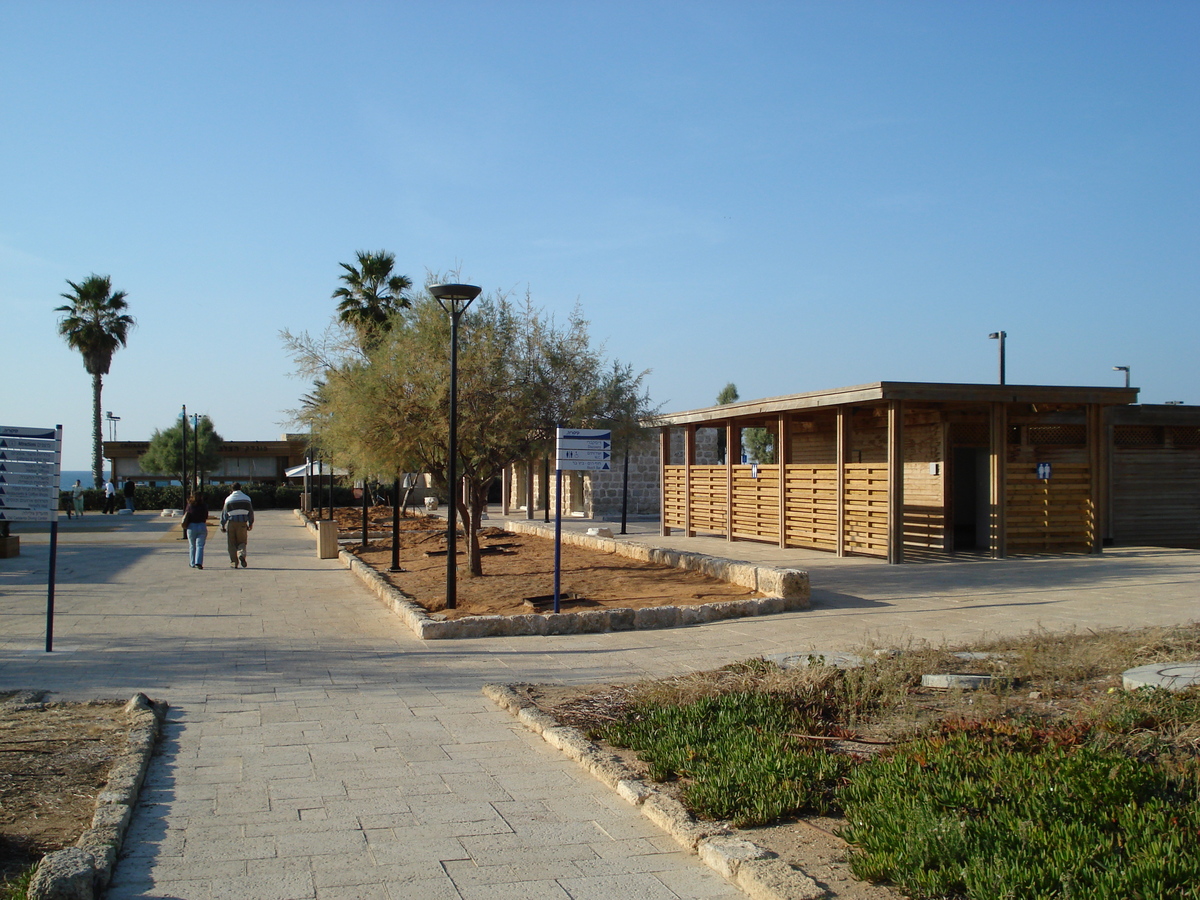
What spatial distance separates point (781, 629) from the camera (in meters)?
10.5

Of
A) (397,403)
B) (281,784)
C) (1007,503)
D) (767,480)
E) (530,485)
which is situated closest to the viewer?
(281,784)

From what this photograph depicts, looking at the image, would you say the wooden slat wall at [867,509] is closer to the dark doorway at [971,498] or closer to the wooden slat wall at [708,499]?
the dark doorway at [971,498]

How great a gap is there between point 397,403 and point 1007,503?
10.6 m

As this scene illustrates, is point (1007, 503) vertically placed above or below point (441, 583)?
above

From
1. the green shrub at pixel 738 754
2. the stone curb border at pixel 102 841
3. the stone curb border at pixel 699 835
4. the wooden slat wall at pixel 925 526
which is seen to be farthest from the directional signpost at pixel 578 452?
the wooden slat wall at pixel 925 526

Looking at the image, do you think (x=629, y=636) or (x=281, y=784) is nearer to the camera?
(x=281, y=784)

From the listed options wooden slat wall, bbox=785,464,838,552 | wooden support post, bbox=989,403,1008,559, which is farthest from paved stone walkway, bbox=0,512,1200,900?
wooden slat wall, bbox=785,464,838,552

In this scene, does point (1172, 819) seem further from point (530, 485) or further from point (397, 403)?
point (530, 485)

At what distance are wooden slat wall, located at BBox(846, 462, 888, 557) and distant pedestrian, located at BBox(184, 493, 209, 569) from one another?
12.0m

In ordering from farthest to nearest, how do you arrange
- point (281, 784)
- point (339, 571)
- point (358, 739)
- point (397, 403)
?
point (339, 571) → point (397, 403) → point (358, 739) → point (281, 784)

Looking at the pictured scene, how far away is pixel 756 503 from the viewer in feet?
69.9

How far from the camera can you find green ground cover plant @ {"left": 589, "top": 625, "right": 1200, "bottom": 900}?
3.49 m

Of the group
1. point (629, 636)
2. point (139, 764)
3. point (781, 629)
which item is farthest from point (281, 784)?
point (781, 629)

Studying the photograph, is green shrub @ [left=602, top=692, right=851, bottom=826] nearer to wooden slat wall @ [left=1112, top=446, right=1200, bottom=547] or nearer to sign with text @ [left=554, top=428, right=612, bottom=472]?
sign with text @ [left=554, top=428, right=612, bottom=472]
